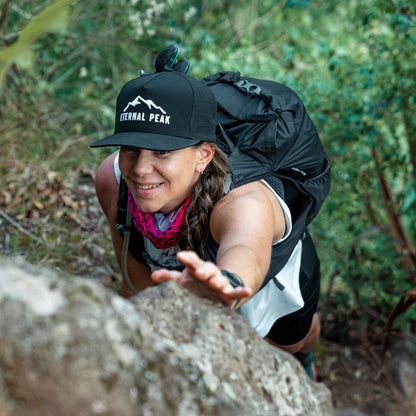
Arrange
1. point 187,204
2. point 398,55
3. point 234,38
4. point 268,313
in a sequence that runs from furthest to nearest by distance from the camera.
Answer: point 234,38, point 398,55, point 268,313, point 187,204

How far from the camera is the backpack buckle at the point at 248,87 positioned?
2705 mm

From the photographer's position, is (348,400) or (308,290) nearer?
(308,290)

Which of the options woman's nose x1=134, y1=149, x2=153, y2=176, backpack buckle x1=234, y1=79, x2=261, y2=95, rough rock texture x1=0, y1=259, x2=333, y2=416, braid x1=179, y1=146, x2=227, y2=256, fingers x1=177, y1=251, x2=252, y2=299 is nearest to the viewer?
rough rock texture x1=0, y1=259, x2=333, y2=416

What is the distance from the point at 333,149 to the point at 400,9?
3.63 feet

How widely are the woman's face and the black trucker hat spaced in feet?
0.28

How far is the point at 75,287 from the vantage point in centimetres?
117

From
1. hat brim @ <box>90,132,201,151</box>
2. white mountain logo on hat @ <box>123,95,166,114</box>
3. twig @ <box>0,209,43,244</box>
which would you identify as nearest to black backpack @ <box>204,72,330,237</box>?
hat brim @ <box>90,132,201,151</box>

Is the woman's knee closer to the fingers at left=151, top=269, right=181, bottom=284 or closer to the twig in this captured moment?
the twig

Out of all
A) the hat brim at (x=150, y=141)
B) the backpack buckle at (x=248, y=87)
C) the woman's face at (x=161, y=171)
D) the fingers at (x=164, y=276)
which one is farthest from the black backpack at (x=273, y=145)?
the fingers at (x=164, y=276)

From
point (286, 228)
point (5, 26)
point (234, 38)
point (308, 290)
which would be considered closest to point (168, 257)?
point (286, 228)

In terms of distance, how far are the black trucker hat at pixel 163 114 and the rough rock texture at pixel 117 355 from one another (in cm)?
87

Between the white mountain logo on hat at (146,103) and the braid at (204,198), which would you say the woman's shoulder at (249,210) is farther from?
the white mountain logo on hat at (146,103)

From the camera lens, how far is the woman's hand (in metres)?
1.51

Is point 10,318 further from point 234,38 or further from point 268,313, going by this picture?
point 234,38
